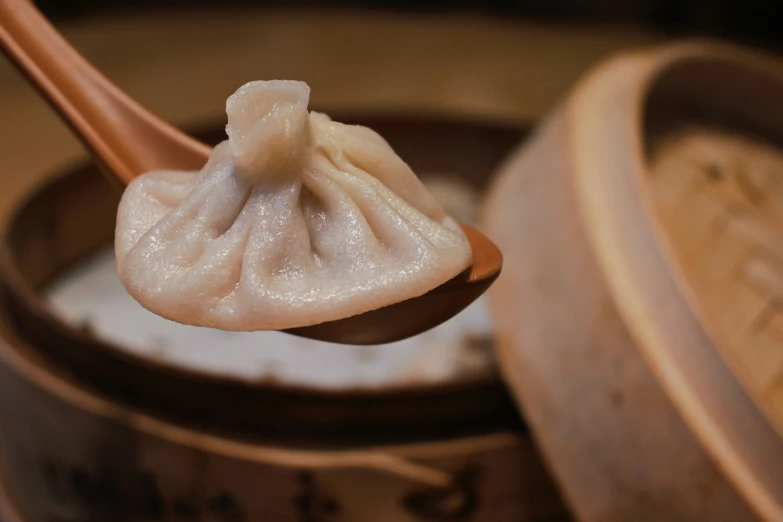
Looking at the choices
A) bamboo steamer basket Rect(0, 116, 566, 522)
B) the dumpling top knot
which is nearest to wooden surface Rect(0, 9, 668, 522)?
bamboo steamer basket Rect(0, 116, 566, 522)

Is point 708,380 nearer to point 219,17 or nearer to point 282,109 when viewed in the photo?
point 282,109

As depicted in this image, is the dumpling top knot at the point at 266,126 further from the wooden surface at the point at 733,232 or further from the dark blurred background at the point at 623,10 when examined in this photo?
the dark blurred background at the point at 623,10

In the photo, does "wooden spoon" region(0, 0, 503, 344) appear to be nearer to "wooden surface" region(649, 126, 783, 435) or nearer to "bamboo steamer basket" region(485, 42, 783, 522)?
"bamboo steamer basket" region(485, 42, 783, 522)

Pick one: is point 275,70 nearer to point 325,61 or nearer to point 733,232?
point 733,232

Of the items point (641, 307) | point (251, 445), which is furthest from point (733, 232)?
point (251, 445)

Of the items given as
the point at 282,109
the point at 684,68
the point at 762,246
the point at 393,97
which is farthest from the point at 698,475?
the point at 393,97

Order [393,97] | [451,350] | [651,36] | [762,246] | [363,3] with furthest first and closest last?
[363,3] < [651,36] < [393,97] < [451,350] < [762,246]
